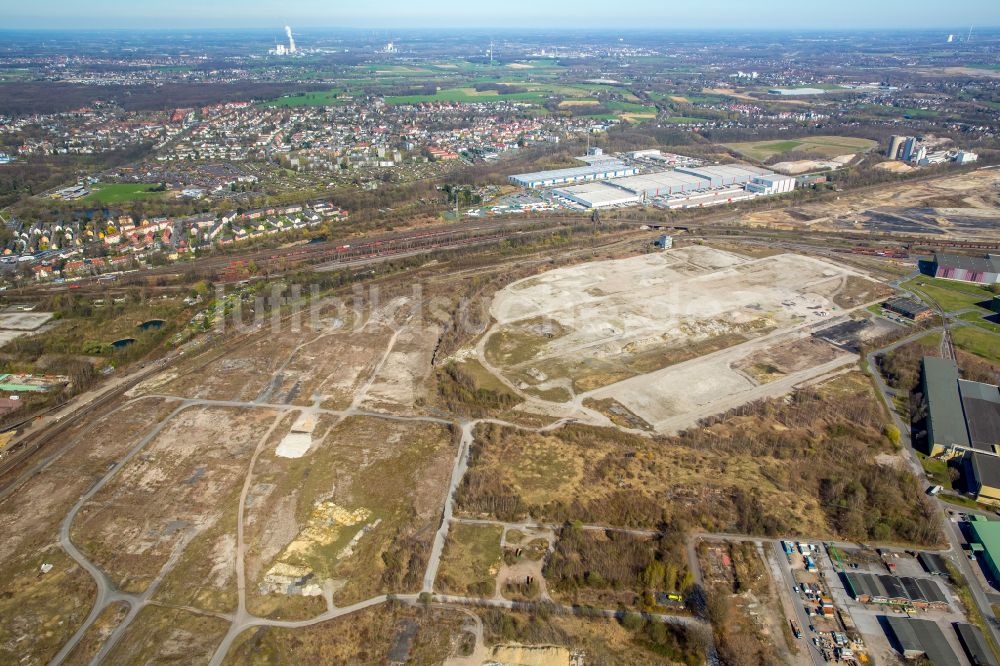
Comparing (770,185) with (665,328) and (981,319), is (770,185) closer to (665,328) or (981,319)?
(981,319)

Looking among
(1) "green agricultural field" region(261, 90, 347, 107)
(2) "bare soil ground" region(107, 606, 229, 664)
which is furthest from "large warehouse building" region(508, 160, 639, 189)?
(1) "green agricultural field" region(261, 90, 347, 107)

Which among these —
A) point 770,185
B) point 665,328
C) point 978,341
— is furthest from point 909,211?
point 665,328

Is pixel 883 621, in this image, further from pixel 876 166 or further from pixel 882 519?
pixel 876 166

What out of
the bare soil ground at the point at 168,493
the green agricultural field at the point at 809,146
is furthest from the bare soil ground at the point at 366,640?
the green agricultural field at the point at 809,146

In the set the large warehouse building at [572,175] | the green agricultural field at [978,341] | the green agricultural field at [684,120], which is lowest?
the green agricultural field at [978,341]

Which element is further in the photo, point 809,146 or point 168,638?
point 809,146

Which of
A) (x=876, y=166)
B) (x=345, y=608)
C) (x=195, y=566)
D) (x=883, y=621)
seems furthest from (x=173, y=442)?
(x=876, y=166)

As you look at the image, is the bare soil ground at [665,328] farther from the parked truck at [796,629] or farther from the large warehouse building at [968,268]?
the parked truck at [796,629]
